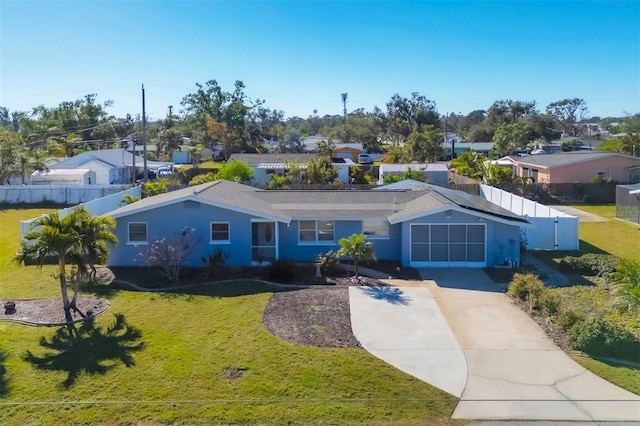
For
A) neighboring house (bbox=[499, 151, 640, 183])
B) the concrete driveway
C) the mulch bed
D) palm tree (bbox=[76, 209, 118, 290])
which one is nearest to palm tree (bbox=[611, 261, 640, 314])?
the concrete driveway

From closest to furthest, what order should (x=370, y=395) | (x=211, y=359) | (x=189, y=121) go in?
1. (x=370, y=395)
2. (x=211, y=359)
3. (x=189, y=121)

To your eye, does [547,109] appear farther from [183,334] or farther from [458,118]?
[183,334]

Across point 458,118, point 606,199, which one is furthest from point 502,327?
point 458,118

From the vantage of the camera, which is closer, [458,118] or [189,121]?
[189,121]

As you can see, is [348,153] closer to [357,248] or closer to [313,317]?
[357,248]

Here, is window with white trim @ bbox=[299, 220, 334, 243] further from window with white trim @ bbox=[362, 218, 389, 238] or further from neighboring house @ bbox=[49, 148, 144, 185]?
neighboring house @ bbox=[49, 148, 144, 185]

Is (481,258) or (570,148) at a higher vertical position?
(570,148)

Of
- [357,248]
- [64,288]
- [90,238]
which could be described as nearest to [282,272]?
[357,248]
